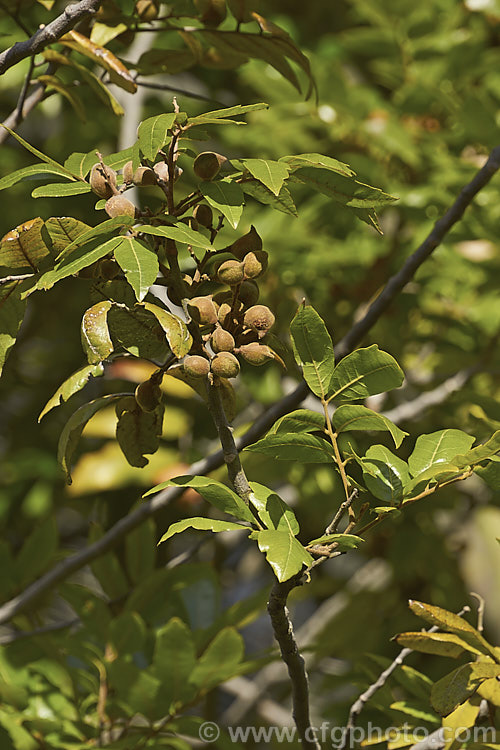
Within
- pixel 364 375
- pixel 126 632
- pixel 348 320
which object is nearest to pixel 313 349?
pixel 364 375

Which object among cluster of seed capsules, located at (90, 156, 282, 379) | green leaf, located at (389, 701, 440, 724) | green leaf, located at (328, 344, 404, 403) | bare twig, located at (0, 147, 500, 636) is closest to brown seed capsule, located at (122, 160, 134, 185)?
cluster of seed capsules, located at (90, 156, 282, 379)

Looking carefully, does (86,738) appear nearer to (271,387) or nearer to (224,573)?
(271,387)

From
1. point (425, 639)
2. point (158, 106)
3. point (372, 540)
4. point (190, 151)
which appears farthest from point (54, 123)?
point (425, 639)

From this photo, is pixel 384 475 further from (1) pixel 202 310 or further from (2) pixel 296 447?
(1) pixel 202 310

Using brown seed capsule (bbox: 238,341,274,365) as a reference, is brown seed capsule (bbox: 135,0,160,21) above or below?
above

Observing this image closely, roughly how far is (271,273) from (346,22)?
136 cm

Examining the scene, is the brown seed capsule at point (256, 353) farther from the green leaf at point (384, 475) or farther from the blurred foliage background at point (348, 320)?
the blurred foliage background at point (348, 320)

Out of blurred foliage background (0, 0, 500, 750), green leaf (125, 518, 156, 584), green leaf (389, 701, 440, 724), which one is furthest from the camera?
blurred foliage background (0, 0, 500, 750)

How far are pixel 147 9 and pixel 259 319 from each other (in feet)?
1.42

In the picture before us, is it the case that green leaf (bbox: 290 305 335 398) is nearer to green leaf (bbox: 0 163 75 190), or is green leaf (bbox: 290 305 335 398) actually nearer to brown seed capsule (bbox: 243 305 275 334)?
brown seed capsule (bbox: 243 305 275 334)

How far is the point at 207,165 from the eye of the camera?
593mm

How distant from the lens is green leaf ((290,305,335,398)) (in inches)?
23.6

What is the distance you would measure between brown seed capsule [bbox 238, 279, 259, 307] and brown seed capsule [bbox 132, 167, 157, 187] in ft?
0.35

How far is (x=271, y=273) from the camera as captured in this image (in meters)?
1.51
